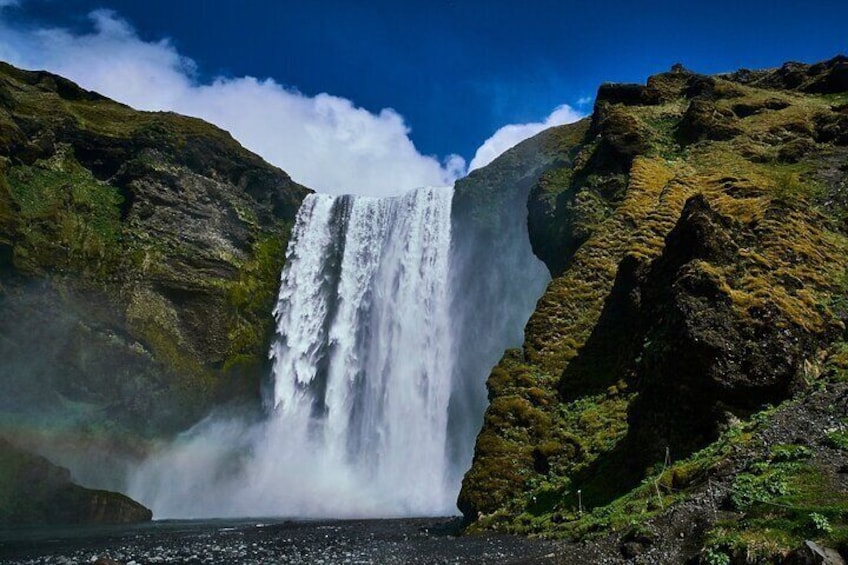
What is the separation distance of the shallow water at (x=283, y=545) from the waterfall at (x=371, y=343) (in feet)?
47.9

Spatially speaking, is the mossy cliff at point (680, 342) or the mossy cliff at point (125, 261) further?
the mossy cliff at point (125, 261)

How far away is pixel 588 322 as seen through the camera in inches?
988

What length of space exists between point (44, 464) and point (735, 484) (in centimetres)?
3327

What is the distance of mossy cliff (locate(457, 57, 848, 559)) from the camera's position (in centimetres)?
1195

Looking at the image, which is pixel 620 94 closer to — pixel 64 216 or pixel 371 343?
pixel 371 343

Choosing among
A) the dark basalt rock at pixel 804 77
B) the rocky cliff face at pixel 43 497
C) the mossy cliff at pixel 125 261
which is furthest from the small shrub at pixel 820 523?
the dark basalt rock at pixel 804 77

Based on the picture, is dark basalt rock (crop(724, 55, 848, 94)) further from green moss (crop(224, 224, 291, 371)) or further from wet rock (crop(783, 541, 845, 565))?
wet rock (crop(783, 541, 845, 565))

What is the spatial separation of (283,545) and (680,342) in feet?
46.5

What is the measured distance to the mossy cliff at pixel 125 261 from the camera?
124ft

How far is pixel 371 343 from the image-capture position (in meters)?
46.9

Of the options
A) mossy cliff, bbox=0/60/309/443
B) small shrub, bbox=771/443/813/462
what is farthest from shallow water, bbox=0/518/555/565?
mossy cliff, bbox=0/60/309/443

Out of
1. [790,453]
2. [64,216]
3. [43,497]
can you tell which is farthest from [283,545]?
[64,216]

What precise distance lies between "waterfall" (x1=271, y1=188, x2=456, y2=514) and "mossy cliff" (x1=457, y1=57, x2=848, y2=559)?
13.6 m

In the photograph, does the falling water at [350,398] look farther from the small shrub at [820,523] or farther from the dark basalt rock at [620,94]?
the small shrub at [820,523]
